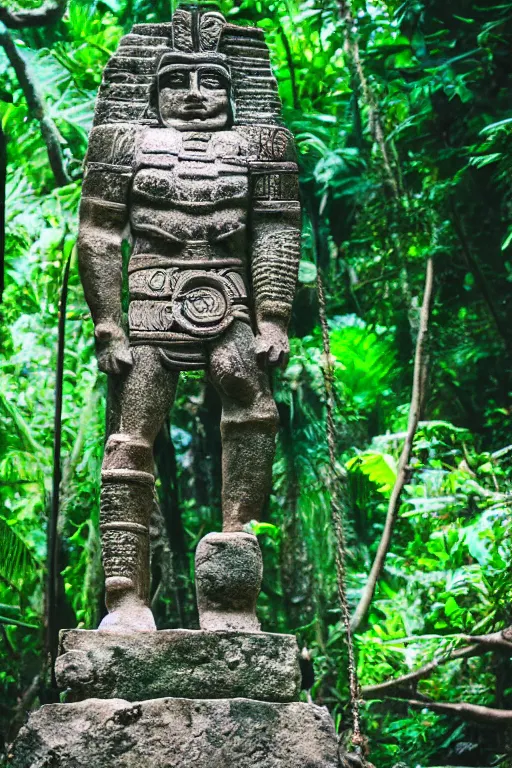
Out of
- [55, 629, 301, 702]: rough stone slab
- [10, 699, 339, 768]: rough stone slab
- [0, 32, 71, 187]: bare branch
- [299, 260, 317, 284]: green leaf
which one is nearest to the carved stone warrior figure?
[55, 629, 301, 702]: rough stone slab

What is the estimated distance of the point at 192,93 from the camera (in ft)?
14.6

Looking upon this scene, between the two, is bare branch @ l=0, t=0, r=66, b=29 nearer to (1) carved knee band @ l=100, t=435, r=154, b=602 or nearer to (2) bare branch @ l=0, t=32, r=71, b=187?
(2) bare branch @ l=0, t=32, r=71, b=187

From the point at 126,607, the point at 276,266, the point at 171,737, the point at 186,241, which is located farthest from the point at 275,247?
the point at 171,737

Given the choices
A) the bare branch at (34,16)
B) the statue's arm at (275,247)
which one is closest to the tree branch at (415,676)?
the statue's arm at (275,247)

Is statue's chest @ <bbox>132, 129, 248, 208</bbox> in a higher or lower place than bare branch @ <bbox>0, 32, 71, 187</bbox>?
lower

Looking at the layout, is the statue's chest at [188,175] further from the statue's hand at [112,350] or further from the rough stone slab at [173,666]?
the rough stone slab at [173,666]

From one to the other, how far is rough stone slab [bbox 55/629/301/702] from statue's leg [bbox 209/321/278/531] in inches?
21.4

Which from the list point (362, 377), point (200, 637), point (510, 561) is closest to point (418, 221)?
point (362, 377)

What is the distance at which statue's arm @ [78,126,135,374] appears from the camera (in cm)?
419

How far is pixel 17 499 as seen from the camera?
27.3 feet

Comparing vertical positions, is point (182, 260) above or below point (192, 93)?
below

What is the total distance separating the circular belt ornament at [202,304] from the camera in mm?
4074

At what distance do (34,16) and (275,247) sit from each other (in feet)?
15.0

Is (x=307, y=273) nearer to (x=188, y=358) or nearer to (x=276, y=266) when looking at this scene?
(x=276, y=266)
